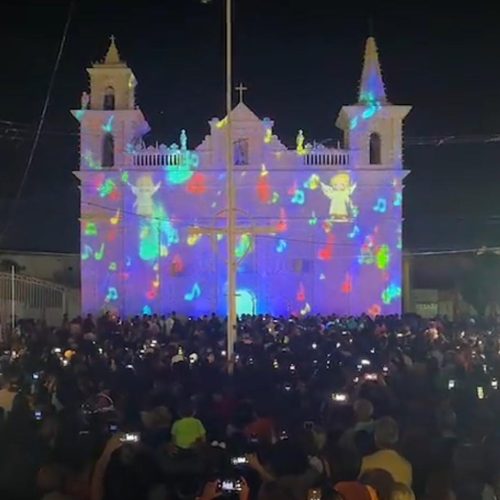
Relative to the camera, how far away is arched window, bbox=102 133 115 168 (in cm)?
3684

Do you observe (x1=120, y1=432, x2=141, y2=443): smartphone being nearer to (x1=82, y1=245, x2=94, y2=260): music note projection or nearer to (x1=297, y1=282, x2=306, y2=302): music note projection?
(x1=297, y1=282, x2=306, y2=302): music note projection

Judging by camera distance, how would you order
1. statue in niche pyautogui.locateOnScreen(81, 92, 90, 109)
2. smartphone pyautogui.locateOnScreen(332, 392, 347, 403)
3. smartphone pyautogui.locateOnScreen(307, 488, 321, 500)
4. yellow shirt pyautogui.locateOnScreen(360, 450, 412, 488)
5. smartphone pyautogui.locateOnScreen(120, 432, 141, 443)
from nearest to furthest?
1. smartphone pyautogui.locateOnScreen(307, 488, 321, 500)
2. yellow shirt pyautogui.locateOnScreen(360, 450, 412, 488)
3. smartphone pyautogui.locateOnScreen(120, 432, 141, 443)
4. smartphone pyautogui.locateOnScreen(332, 392, 347, 403)
5. statue in niche pyautogui.locateOnScreen(81, 92, 90, 109)

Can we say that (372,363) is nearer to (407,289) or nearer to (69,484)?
(69,484)

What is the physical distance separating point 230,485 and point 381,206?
30312 mm

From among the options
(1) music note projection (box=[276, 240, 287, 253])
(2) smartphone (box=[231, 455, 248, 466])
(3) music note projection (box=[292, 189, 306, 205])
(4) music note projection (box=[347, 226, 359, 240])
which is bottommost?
(2) smartphone (box=[231, 455, 248, 466])

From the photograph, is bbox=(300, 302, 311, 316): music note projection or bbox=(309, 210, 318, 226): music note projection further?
bbox=(309, 210, 318, 226): music note projection

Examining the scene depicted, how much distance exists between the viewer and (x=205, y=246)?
1444 inches

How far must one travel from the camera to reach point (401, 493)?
680cm

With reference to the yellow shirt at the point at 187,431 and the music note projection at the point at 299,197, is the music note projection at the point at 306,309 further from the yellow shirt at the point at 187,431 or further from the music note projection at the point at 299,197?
the yellow shirt at the point at 187,431

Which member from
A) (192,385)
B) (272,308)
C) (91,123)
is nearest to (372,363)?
(192,385)

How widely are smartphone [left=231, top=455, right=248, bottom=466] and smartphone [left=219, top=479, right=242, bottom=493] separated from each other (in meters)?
0.52

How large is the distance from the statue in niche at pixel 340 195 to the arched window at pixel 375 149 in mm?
1417

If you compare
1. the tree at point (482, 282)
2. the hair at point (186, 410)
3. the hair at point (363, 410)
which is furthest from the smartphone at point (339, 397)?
the tree at point (482, 282)

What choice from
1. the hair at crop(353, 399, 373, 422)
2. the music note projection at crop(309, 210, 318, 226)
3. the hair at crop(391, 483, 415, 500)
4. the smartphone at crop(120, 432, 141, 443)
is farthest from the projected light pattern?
the hair at crop(391, 483, 415, 500)
